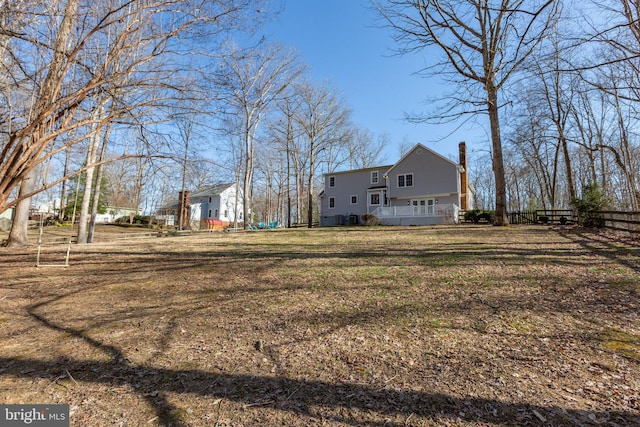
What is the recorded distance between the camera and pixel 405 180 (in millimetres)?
24734

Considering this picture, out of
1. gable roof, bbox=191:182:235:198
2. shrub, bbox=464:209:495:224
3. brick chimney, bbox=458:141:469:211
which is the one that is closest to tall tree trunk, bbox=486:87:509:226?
shrub, bbox=464:209:495:224

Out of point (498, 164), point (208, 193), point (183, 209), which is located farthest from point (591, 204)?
point (208, 193)

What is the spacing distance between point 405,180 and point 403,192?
1.07m

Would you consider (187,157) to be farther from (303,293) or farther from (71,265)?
(71,265)

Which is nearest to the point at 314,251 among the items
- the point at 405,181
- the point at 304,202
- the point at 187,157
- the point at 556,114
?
the point at 187,157

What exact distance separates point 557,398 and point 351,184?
26.3m

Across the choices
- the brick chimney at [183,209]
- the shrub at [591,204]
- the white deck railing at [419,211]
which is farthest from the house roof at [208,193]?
the shrub at [591,204]

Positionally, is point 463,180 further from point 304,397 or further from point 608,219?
point 304,397

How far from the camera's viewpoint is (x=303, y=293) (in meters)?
4.51

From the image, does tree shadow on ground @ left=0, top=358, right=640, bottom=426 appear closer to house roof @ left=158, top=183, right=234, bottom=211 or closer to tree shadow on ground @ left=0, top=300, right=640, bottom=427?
tree shadow on ground @ left=0, top=300, right=640, bottom=427

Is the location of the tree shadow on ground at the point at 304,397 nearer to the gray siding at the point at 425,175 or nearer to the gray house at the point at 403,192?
the gray house at the point at 403,192

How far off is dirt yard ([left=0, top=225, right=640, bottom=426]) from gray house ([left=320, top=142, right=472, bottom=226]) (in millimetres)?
16778

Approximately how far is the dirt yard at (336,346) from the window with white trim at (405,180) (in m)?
19.1

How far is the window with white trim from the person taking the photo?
80.4 feet
